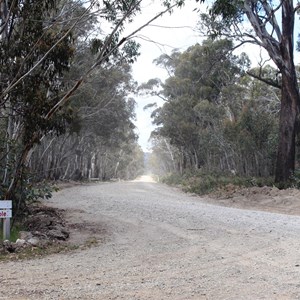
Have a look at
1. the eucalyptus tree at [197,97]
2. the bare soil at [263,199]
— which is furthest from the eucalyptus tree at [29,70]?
the eucalyptus tree at [197,97]

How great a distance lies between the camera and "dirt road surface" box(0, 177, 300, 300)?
15.5ft

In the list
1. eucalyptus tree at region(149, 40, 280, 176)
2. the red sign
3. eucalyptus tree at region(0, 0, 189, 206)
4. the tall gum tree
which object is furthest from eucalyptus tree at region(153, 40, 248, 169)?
the red sign

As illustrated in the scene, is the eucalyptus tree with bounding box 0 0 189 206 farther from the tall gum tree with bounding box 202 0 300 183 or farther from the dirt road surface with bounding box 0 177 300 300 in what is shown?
the tall gum tree with bounding box 202 0 300 183

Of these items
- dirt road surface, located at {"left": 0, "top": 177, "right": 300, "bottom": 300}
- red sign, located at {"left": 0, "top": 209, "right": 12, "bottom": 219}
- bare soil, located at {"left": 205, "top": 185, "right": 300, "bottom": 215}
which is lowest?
dirt road surface, located at {"left": 0, "top": 177, "right": 300, "bottom": 300}

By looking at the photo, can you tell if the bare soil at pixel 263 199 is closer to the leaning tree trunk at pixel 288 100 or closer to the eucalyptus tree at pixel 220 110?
the leaning tree trunk at pixel 288 100

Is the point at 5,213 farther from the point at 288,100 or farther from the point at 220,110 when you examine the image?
the point at 220,110

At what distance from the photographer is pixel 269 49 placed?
709 inches

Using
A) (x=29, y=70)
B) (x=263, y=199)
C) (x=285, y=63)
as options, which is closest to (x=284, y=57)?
(x=285, y=63)

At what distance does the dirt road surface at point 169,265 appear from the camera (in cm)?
471

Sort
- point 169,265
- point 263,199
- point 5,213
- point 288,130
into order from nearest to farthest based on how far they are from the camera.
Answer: point 169,265 → point 5,213 → point 263,199 → point 288,130

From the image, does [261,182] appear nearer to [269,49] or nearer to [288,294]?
[269,49]

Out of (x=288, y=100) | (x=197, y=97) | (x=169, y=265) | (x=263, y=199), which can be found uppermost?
(x=197, y=97)

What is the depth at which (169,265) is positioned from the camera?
5992 millimetres

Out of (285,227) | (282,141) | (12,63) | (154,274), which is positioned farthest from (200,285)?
(282,141)
